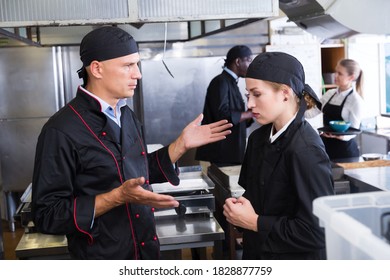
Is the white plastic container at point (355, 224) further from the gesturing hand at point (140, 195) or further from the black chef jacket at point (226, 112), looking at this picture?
the black chef jacket at point (226, 112)

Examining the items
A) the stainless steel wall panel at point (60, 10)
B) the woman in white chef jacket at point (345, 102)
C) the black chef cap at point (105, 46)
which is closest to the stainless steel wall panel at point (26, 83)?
the woman in white chef jacket at point (345, 102)

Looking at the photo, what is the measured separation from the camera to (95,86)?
1457 mm

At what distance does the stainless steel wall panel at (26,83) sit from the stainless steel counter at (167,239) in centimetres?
228

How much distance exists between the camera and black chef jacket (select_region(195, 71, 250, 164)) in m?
3.31

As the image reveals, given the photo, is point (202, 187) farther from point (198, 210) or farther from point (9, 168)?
point (9, 168)

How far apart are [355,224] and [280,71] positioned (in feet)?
2.54

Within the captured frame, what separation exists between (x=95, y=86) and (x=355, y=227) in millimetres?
965

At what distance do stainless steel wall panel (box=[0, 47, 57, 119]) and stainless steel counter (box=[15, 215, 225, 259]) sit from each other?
7.47 ft

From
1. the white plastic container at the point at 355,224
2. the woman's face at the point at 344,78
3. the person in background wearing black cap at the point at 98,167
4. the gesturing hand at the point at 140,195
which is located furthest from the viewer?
the woman's face at the point at 344,78

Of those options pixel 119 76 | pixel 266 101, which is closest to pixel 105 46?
pixel 119 76

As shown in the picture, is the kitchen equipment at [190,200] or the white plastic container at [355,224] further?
the kitchen equipment at [190,200]

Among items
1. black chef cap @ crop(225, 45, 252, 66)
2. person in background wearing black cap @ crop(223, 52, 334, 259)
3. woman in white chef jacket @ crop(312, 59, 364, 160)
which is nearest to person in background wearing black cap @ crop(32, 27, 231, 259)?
person in background wearing black cap @ crop(223, 52, 334, 259)

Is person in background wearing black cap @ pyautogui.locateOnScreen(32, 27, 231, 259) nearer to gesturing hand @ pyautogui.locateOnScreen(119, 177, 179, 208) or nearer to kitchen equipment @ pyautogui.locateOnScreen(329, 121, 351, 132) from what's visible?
gesturing hand @ pyautogui.locateOnScreen(119, 177, 179, 208)

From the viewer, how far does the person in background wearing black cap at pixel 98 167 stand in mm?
1350
